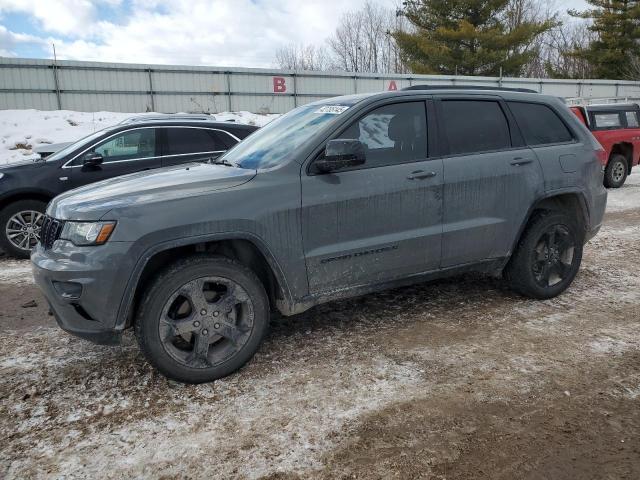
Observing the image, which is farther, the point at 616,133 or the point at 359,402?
the point at 616,133

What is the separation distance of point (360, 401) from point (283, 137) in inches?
79.4

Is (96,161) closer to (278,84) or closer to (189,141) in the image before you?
(189,141)

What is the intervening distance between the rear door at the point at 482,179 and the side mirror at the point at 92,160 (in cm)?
469

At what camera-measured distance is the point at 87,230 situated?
297cm

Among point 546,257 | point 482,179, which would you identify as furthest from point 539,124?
point 546,257

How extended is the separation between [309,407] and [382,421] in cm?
42

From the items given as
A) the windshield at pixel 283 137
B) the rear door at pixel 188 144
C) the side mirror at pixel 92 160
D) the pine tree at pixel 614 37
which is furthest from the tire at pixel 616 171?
the pine tree at pixel 614 37

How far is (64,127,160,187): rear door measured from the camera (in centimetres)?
678

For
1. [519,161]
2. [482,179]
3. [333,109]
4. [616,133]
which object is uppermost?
[333,109]

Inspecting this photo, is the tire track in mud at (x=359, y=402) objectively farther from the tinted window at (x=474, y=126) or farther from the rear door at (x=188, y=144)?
the rear door at (x=188, y=144)

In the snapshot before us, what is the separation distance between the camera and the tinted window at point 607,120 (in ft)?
39.8

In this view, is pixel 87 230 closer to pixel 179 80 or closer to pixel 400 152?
pixel 400 152

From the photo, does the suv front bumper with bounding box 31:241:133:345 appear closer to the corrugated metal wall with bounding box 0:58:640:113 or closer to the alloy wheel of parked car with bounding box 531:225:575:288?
the alloy wheel of parked car with bounding box 531:225:575:288

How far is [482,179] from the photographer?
402cm
